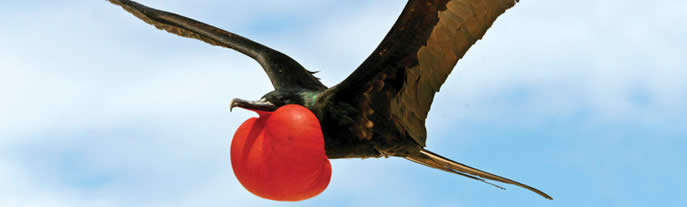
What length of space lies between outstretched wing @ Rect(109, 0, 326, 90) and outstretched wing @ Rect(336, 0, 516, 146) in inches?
37.6

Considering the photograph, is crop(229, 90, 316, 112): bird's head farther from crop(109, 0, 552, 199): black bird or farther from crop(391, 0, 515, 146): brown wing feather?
crop(391, 0, 515, 146): brown wing feather

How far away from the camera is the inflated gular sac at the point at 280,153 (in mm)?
5953

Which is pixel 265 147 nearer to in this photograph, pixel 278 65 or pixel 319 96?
pixel 319 96

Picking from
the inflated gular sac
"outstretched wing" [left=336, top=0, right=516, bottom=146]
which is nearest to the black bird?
"outstretched wing" [left=336, top=0, right=516, bottom=146]

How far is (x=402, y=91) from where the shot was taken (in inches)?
258

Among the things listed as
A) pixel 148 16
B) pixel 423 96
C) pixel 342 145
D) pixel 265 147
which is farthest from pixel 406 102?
pixel 148 16

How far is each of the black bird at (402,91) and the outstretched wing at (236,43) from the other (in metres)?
0.23

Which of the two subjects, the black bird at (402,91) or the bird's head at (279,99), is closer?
the black bird at (402,91)

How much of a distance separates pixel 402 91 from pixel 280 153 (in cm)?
111

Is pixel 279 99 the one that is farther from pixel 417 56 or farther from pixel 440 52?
pixel 440 52

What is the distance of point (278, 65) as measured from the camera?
7.63m

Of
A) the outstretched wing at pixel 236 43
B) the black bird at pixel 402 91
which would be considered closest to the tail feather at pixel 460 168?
the black bird at pixel 402 91

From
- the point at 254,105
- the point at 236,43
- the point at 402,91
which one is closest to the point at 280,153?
the point at 254,105

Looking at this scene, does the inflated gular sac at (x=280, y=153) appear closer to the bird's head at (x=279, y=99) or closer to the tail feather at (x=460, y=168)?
the bird's head at (x=279, y=99)
